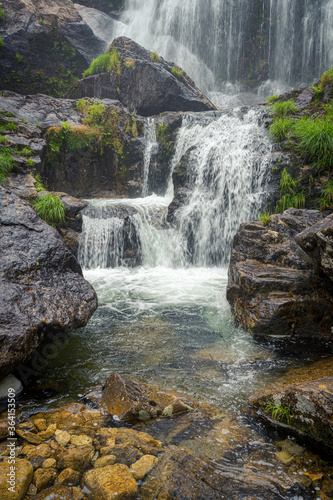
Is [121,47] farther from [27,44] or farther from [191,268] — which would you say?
[191,268]

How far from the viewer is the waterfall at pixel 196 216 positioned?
826cm

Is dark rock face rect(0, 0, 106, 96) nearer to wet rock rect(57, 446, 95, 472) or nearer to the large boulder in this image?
wet rock rect(57, 446, 95, 472)

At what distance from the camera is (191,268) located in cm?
847

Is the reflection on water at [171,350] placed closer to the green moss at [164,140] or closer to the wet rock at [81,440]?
the wet rock at [81,440]

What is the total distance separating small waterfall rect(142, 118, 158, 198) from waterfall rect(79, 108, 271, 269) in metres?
2.39

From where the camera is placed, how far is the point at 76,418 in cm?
251

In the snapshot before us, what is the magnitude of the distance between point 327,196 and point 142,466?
263 inches

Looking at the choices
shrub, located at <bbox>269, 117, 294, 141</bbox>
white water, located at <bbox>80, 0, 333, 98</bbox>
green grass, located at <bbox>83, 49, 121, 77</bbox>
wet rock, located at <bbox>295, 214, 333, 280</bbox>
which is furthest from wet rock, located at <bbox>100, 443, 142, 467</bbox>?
white water, located at <bbox>80, 0, 333, 98</bbox>

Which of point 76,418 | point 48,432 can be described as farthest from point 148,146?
point 48,432

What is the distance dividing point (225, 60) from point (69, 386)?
893 inches

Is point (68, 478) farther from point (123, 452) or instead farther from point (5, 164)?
point (5, 164)

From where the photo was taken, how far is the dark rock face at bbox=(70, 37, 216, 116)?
13211 mm

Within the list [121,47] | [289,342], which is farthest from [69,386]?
[121,47]

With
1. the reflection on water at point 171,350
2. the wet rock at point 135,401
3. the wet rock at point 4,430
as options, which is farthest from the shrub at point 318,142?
the wet rock at point 4,430
